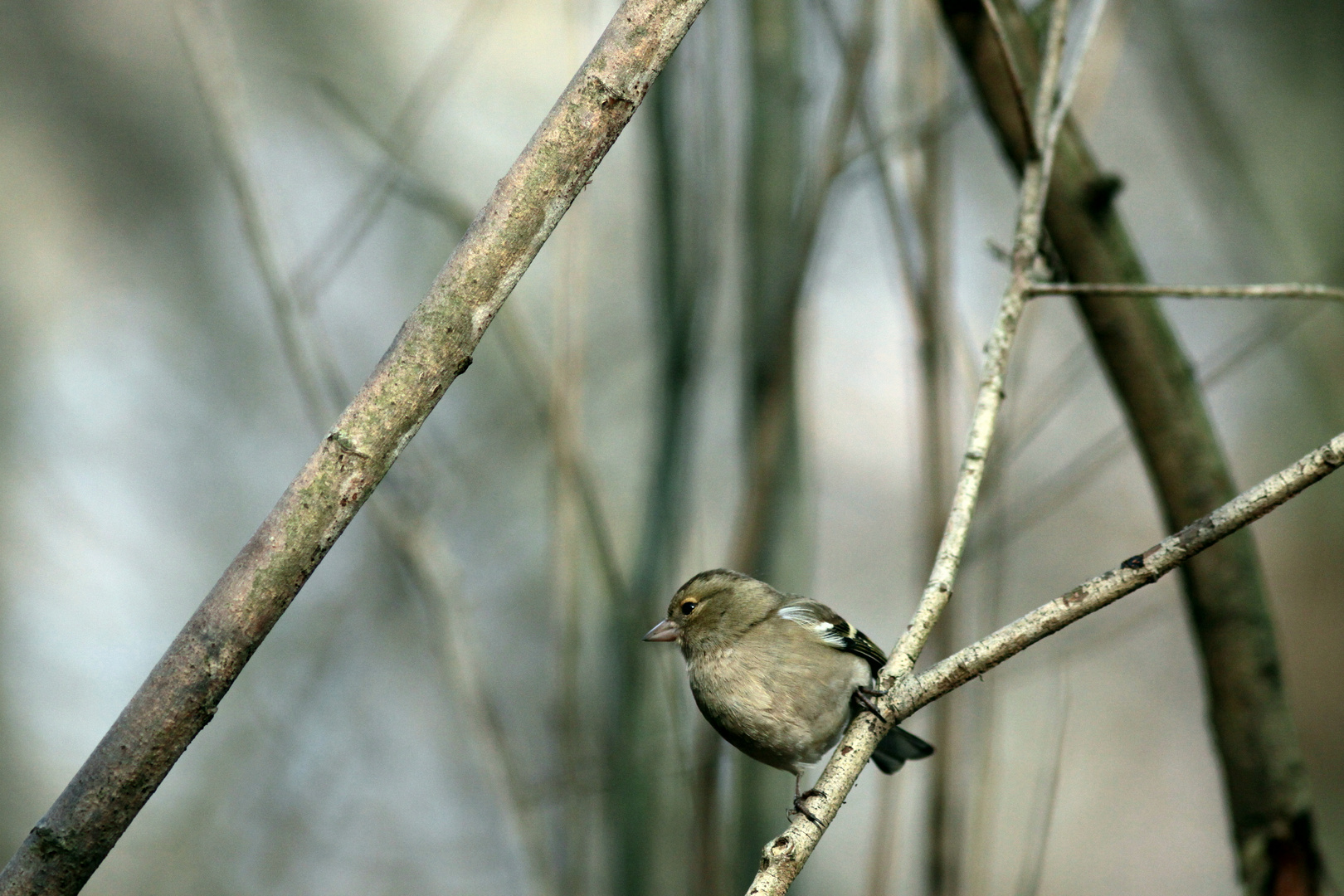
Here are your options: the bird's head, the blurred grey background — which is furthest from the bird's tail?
the blurred grey background

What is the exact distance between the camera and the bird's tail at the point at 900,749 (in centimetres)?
305

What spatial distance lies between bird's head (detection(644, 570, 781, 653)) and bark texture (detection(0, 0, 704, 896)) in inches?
66.7

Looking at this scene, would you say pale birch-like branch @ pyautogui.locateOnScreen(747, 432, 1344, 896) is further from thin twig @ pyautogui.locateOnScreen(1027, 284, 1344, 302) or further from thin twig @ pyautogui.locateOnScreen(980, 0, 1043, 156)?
thin twig @ pyautogui.locateOnScreen(980, 0, 1043, 156)

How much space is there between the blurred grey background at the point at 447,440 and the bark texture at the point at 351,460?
6.13 metres

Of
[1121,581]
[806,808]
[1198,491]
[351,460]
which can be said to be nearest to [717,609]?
[806,808]

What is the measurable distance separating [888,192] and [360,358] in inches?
266

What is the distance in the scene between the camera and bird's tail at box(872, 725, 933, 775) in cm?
305

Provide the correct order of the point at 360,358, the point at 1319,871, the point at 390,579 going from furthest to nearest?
the point at 360,358 < the point at 390,579 < the point at 1319,871

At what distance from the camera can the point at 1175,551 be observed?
170cm

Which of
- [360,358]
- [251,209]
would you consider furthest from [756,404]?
[360,358]

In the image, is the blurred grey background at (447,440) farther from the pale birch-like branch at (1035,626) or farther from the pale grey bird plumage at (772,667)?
the pale birch-like branch at (1035,626)

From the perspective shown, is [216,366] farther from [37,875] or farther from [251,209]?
[37,875]

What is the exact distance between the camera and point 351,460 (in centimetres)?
153

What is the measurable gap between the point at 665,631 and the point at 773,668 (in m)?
0.43
